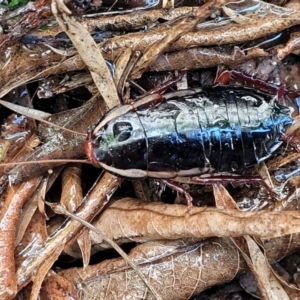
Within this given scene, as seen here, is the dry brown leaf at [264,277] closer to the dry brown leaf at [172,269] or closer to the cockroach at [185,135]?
the dry brown leaf at [172,269]

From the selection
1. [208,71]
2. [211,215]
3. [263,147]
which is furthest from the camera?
[208,71]

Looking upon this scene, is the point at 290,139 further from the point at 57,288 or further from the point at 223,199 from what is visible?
the point at 57,288

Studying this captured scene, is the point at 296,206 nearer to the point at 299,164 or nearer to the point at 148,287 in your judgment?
the point at 299,164

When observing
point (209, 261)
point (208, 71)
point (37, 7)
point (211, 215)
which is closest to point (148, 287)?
point (209, 261)

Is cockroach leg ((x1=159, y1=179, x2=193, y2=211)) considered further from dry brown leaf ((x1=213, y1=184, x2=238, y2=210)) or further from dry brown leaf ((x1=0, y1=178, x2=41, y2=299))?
dry brown leaf ((x1=0, y1=178, x2=41, y2=299))

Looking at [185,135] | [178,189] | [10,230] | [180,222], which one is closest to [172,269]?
[180,222]

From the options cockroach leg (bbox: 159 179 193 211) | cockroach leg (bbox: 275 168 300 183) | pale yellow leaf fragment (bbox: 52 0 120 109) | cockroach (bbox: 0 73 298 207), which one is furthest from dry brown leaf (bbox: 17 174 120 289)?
cockroach leg (bbox: 275 168 300 183)
